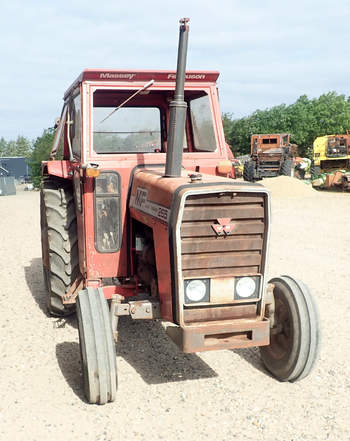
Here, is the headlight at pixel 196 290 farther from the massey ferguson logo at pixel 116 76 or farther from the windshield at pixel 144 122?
the massey ferguson logo at pixel 116 76

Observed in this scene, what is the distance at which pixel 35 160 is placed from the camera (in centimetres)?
2802

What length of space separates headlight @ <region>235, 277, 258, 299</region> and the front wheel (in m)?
0.47

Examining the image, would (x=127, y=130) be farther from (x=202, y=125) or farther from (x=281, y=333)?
(x=281, y=333)

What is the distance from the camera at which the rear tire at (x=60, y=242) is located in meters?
4.90

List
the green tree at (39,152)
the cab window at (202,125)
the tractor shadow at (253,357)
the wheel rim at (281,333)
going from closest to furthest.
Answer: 1. the wheel rim at (281,333)
2. the tractor shadow at (253,357)
3. the cab window at (202,125)
4. the green tree at (39,152)

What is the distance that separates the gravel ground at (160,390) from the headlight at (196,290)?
0.80 metres

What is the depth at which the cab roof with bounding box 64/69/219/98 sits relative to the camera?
440cm

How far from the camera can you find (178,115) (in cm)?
367

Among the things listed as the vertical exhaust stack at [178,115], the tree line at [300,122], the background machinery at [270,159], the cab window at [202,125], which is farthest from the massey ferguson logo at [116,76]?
the tree line at [300,122]

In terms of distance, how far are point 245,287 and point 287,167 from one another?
20.1 metres

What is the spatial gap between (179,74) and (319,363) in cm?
264

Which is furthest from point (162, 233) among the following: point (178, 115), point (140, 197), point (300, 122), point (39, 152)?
point (300, 122)

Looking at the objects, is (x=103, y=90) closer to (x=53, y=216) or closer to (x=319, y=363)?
(x=53, y=216)

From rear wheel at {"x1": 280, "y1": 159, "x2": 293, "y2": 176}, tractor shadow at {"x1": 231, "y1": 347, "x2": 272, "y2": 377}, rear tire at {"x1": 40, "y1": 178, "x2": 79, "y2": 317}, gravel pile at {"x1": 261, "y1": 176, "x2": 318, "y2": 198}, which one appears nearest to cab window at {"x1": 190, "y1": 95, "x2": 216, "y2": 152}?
rear tire at {"x1": 40, "y1": 178, "x2": 79, "y2": 317}
